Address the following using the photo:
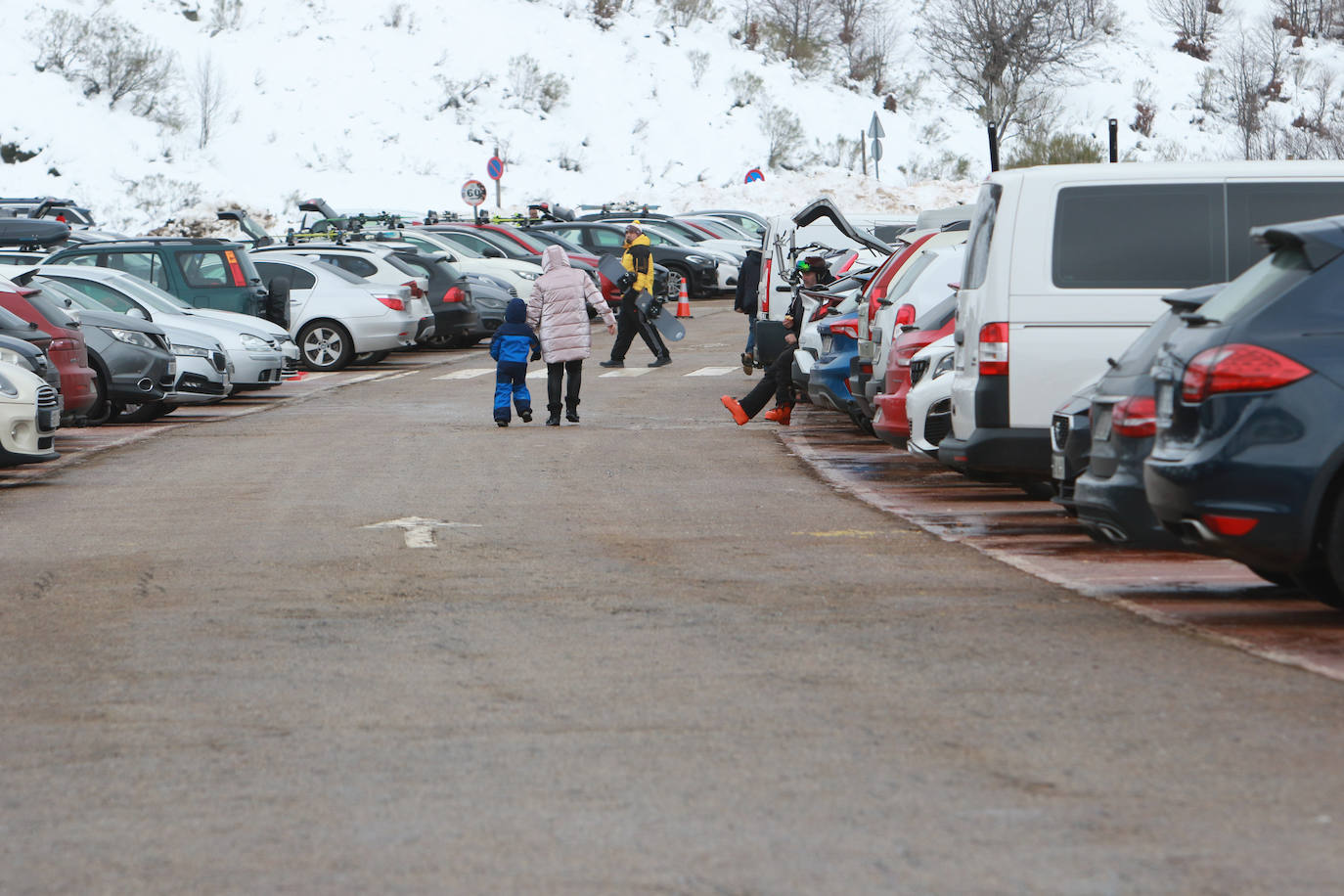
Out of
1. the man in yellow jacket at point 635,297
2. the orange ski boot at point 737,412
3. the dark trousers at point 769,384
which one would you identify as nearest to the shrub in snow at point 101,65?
the man in yellow jacket at point 635,297

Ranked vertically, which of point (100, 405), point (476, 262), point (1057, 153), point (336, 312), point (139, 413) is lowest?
point (139, 413)

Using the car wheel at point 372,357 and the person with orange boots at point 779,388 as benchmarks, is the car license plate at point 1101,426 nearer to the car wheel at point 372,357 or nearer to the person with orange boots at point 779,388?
the person with orange boots at point 779,388

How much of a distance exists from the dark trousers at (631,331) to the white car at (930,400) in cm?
1371

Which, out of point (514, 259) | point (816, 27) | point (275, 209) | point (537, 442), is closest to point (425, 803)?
point (537, 442)

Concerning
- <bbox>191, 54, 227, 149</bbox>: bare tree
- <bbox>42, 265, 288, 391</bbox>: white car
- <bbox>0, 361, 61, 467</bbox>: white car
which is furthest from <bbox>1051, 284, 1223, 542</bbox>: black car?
<bbox>191, 54, 227, 149</bbox>: bare tree

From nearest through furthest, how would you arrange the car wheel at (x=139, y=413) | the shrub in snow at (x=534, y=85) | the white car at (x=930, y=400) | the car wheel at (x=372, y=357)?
the white car at (x=930, y=400), the car wheel at (x=139, y=413), the car wheel at (x=372, y=357), the shrub in snow at (x=534, y=85)

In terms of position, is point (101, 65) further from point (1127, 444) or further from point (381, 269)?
point (1127, 444)

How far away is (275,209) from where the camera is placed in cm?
6938

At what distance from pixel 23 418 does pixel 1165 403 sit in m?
9.14

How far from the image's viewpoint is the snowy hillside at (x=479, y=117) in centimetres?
7019

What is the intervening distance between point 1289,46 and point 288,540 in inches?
3744

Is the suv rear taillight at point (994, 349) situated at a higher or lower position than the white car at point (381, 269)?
lower

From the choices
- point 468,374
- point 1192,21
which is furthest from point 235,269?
point 1192,21

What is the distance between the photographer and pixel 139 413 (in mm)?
21016
